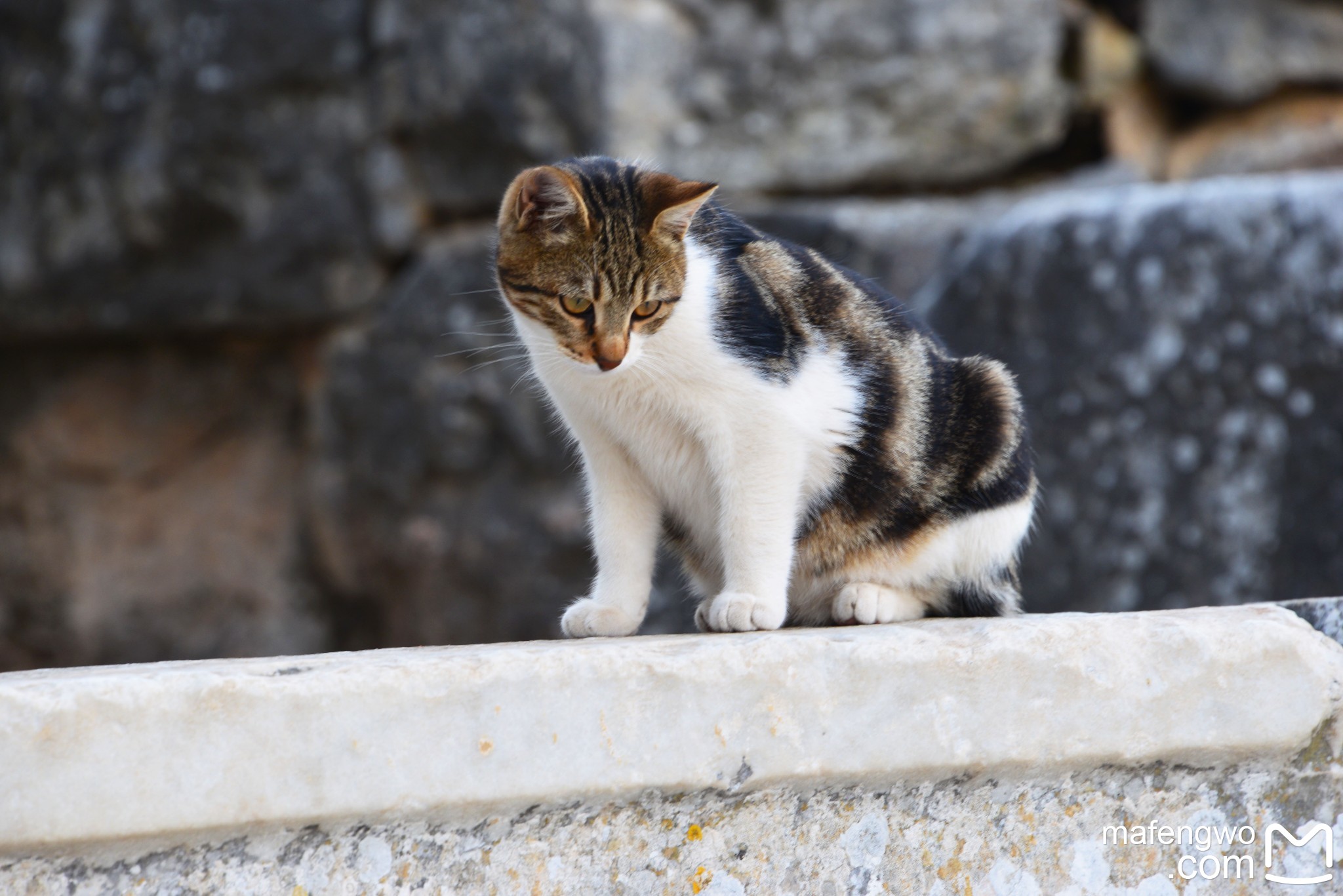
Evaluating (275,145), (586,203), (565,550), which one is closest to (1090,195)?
(565,550)

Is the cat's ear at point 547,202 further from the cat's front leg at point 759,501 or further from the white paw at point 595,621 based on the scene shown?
the white paw at point 595,621

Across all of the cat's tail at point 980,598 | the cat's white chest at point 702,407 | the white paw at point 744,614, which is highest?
the cat's white chest at point 702,407

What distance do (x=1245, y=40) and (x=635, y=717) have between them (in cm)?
399

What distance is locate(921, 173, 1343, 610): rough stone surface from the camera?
329 cm

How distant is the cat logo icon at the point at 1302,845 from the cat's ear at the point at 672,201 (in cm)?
108

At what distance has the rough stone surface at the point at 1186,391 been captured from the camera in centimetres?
329

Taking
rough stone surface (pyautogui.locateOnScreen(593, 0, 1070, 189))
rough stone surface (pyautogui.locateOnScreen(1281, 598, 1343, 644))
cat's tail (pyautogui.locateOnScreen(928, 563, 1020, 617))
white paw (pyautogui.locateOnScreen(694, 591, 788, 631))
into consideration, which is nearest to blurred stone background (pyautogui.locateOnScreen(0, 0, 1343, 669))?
rough stone surface (pyautogui.locateOnScreen(593, 0, 1070, 189))

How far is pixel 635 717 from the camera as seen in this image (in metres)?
1.38

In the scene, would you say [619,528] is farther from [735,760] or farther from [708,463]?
[735,760]

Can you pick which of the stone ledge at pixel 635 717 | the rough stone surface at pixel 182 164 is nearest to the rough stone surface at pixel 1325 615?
the stone ledge at pixel 635 717

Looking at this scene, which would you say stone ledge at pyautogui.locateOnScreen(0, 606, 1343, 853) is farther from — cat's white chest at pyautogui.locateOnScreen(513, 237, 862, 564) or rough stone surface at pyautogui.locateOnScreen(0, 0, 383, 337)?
rough stone surface at pyautogui.locateOnScreen(0, 0, 383, 337)

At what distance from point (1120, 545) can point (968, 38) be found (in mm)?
1847

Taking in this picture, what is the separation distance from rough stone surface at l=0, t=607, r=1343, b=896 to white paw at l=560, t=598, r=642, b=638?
38 cm

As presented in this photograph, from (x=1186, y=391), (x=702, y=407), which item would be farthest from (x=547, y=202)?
(x=1186, y=391)
